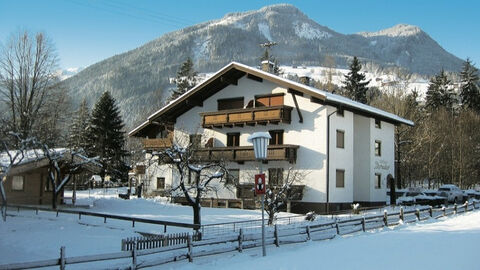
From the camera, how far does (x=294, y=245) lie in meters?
19.0

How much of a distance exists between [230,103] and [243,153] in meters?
5.05

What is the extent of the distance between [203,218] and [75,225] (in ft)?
24.2

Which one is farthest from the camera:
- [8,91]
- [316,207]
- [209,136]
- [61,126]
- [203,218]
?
[61,126]

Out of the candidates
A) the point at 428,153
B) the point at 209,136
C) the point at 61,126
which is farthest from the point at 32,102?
the point at 428,153

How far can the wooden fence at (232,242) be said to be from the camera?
12.0 meters

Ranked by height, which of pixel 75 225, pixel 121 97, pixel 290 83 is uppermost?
pixel 121 97

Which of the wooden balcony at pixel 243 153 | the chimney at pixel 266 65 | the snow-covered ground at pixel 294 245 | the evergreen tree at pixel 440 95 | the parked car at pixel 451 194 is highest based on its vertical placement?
the evergreen tree at pixel 440 95

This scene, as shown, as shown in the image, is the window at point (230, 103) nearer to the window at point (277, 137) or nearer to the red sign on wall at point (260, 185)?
the window at point (277, 137)

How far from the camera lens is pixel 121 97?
15338cm

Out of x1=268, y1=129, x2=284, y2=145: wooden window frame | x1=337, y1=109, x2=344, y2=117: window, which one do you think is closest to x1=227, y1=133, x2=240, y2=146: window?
x1=268, y1=129, x2=284, y2=145: wooden window frame

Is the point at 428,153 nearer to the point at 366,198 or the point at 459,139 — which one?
the point at 459,139

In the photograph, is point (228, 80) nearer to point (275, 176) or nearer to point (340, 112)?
point (275, 176)

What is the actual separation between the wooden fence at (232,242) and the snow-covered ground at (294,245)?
0.88 ft

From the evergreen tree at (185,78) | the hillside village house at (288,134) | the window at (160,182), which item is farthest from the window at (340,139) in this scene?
the evergreen tree at (185,78)
